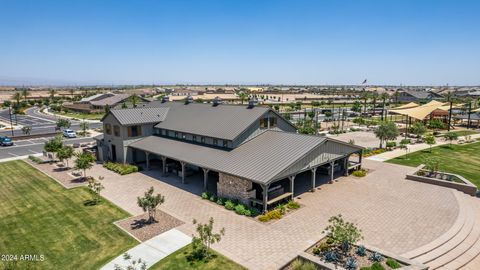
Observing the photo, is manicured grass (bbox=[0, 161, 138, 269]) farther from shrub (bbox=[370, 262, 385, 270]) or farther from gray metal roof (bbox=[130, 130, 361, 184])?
shrub (bbox=[370, 262, 385, 270])

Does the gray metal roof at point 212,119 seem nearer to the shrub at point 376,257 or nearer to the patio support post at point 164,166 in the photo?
the patio support post at point 164,166

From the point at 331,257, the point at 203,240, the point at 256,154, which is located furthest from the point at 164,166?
the point at 331,257

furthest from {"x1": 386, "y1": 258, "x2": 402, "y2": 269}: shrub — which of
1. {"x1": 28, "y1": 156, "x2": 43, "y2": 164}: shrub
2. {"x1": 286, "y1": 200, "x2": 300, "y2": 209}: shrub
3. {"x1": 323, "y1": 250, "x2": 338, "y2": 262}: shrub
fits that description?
{"x1": 28, "y1": 156, "x2": 43, "y2": 164}: shrub

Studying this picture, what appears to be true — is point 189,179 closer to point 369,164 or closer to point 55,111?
point 369,164

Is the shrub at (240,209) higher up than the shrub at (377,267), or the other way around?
the shrub at (377,267)

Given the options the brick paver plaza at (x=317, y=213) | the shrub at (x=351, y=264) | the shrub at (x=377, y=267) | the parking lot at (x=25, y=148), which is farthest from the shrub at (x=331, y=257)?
the parking lot at (x=25, y=148)

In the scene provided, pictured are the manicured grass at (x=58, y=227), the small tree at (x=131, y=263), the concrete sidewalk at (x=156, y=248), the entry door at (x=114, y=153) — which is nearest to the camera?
the small tree at (x=131, y=263)

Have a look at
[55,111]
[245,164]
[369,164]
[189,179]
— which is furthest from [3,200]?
[55,111]
